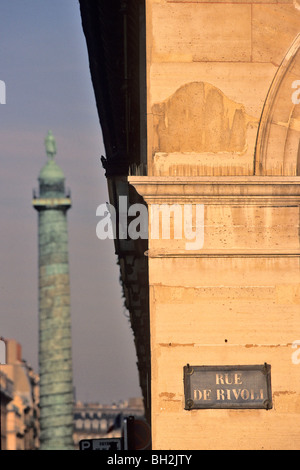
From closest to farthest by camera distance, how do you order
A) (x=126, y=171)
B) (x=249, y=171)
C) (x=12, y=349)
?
(x=249, y=171), (x=126, y=171), (x=12, y=349)

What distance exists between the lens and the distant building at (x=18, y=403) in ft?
455

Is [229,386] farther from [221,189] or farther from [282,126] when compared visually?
[282,126]

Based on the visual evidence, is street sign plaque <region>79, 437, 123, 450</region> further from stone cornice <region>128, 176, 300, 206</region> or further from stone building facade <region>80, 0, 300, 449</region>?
stone cornice <region>128, 176, 300, 206</region>

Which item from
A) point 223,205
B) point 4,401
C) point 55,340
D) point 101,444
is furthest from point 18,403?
point 223,205

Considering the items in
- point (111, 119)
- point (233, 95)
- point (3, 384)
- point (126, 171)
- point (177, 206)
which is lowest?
point (177, 206)

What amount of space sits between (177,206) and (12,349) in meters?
144

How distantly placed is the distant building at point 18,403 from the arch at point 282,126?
118417mm

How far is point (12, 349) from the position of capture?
158 metres

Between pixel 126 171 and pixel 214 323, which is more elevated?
pixel 126 171

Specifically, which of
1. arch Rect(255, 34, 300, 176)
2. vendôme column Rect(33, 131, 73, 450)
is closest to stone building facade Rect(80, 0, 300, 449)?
arch Rect(255, 34, 300, 176)

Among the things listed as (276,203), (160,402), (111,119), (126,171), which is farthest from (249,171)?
(111,119)

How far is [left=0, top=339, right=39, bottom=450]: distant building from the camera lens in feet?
455

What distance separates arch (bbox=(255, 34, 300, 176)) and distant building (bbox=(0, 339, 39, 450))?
11842 cm

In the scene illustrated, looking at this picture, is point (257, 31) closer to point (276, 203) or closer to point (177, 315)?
point (276, 203)
